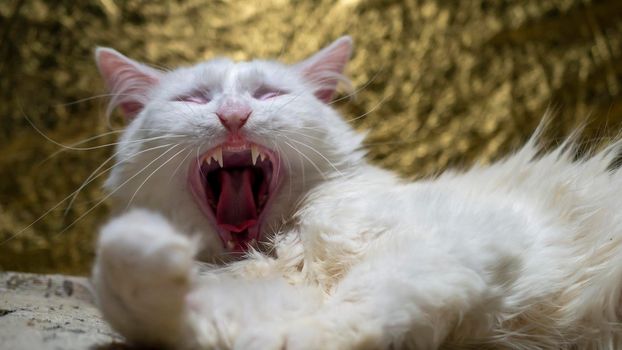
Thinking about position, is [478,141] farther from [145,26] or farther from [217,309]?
[217,309]

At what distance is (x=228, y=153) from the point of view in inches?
33.6

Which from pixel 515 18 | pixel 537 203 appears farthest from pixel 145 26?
pixel 537 203

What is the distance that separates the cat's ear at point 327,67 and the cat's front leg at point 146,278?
51 centimetres

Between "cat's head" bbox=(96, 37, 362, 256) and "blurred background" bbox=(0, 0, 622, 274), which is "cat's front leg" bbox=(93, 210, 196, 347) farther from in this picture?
"blurred background" bbox=(0, 0, 622, 274)

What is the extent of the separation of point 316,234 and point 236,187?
18cm

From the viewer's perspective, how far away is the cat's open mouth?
825mm

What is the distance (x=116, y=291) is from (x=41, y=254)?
1065 mm

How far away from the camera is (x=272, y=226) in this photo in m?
0.83

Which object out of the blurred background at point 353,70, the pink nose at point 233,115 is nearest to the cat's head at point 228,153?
the pink nose at point 233,115

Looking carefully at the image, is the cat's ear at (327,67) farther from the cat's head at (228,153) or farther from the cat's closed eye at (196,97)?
the cat's closed eye at (196,97)

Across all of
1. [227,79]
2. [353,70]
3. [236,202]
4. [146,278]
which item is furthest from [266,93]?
[353,70]

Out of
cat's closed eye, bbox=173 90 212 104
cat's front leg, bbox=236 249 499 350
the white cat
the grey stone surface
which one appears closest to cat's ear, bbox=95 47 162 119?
the white cat

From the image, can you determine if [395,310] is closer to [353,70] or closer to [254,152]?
[254,152]

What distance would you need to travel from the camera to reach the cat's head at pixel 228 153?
2.64ft
